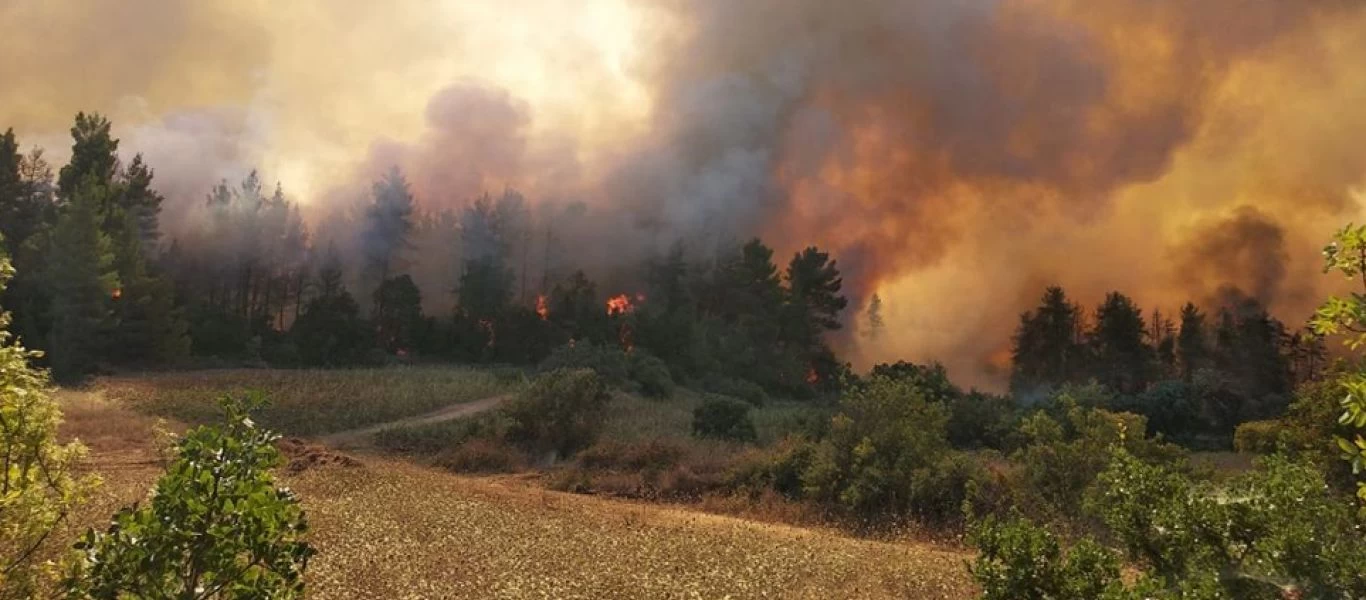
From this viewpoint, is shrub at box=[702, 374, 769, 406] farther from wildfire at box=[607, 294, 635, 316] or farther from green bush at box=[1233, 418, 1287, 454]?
green bush at box=[1233, 418, 1287, 454]

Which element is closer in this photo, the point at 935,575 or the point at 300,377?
the point at 935,575

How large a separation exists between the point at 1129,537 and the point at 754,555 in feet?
33.3

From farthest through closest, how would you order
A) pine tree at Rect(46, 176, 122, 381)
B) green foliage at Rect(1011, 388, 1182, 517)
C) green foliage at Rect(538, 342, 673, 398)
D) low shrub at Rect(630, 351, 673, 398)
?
low shrub at Rect(630, 351, 673, 398) → green foliage at Rect(538, 342, 673, 398) → pine tree at Rect(46, 176, 122, 381) → green foliage at Rect(1011, 388, 1182, 517)

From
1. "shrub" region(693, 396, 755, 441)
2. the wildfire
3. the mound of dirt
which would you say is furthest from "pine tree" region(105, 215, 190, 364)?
"shrub" region(693, 396, 755, 441)

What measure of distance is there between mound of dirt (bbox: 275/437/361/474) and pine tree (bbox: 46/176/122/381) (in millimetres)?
37119

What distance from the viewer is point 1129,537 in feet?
24.7

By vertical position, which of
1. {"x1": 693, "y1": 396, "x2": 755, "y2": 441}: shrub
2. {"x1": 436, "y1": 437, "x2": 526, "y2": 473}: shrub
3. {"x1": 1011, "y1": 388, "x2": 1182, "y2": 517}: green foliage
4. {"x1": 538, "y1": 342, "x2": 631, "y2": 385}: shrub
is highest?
{"x1": 538, "y1": 342, "x2": 631, "y2": 385}: shrub

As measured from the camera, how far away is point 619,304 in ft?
317

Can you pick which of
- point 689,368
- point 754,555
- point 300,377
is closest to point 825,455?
point 754,555

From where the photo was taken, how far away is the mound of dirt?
26.0m

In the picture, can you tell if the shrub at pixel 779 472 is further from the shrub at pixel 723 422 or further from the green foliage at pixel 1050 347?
the green foliage at pixel 1050 347

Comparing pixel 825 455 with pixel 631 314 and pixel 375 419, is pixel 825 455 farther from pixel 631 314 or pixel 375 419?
pixel 631 314

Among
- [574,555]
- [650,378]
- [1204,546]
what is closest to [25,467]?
[1204,546]

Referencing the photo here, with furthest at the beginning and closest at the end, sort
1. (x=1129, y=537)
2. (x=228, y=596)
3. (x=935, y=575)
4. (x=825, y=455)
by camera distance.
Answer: (x=825, y=455), (x=935, y=575), (x=1129, y=537), (x=228, y=596)
